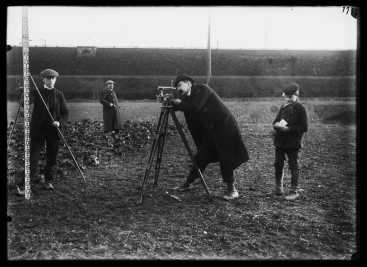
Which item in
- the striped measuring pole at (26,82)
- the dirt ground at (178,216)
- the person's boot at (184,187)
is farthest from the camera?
the person's boot at (184,187)

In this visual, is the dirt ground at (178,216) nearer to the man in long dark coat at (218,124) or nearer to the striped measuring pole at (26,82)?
the man in long dark coat at (218,124)

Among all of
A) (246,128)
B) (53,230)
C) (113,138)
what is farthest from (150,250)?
(246,128)

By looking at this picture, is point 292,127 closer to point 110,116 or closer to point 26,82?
point 26,82

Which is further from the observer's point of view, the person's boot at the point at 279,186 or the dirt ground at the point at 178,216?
the person's boot at the point at 279,186

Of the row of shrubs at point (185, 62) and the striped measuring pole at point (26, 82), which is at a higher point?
the row of shrubs at point (185, 62)

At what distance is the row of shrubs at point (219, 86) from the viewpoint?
25.9 m

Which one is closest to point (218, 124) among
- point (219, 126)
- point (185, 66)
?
point (219, 126)

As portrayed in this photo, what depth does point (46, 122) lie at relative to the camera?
639 centimetres

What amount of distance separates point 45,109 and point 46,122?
22 cm

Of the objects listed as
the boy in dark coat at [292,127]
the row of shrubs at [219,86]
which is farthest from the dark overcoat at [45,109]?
the row of shrubs at [219,86]

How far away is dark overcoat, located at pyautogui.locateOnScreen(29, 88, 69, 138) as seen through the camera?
633cm

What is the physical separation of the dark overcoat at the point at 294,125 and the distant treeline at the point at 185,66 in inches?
850

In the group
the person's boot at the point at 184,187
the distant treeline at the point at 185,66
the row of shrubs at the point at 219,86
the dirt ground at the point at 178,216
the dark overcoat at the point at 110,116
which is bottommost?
the dirt ground at the point at 178,216
